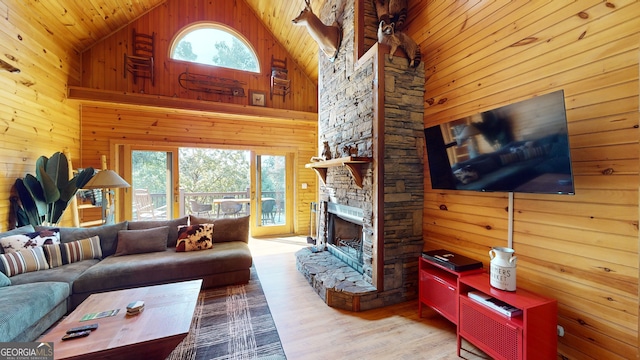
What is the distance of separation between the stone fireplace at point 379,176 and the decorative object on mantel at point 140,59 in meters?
3.89

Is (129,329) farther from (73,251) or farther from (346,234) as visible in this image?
(346,234)

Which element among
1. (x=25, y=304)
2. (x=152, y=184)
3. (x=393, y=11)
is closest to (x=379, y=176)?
(x=393, y=11)

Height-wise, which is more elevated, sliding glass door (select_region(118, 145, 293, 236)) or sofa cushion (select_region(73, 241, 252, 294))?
sliding glass door (select_region(118, 145, 293, 236))

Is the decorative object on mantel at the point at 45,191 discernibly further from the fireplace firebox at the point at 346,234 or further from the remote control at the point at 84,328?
the fireplace firebox at the point at 346,234

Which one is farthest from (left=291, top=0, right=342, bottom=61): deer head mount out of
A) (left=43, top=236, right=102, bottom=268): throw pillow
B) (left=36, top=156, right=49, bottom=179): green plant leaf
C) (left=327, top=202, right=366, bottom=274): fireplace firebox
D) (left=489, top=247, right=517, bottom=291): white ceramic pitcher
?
(left=43, top=236, right=102, bottom=268): throw pillow

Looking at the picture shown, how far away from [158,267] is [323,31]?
362cm

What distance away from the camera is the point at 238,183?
5.66m

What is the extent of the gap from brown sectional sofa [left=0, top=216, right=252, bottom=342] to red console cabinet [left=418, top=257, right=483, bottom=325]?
81.6 inches

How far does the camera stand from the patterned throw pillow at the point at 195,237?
3174mm

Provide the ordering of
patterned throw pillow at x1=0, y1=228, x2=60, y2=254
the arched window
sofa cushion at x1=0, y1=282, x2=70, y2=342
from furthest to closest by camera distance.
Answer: the arched window → patterned throw pillow at x1=0, y1=228, x2=60, y2=254 → sofa cushion at x1=0, y1=282, x2=70, y2=342

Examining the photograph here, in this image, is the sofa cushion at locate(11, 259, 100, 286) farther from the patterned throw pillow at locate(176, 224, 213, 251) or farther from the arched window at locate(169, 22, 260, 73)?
the arched window at locate(169, 22, 260, 73)

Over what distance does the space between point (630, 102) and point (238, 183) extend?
5.67 metres

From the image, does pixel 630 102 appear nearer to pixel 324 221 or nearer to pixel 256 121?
pixel 324 221

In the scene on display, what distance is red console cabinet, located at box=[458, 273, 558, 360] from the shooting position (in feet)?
4.87
